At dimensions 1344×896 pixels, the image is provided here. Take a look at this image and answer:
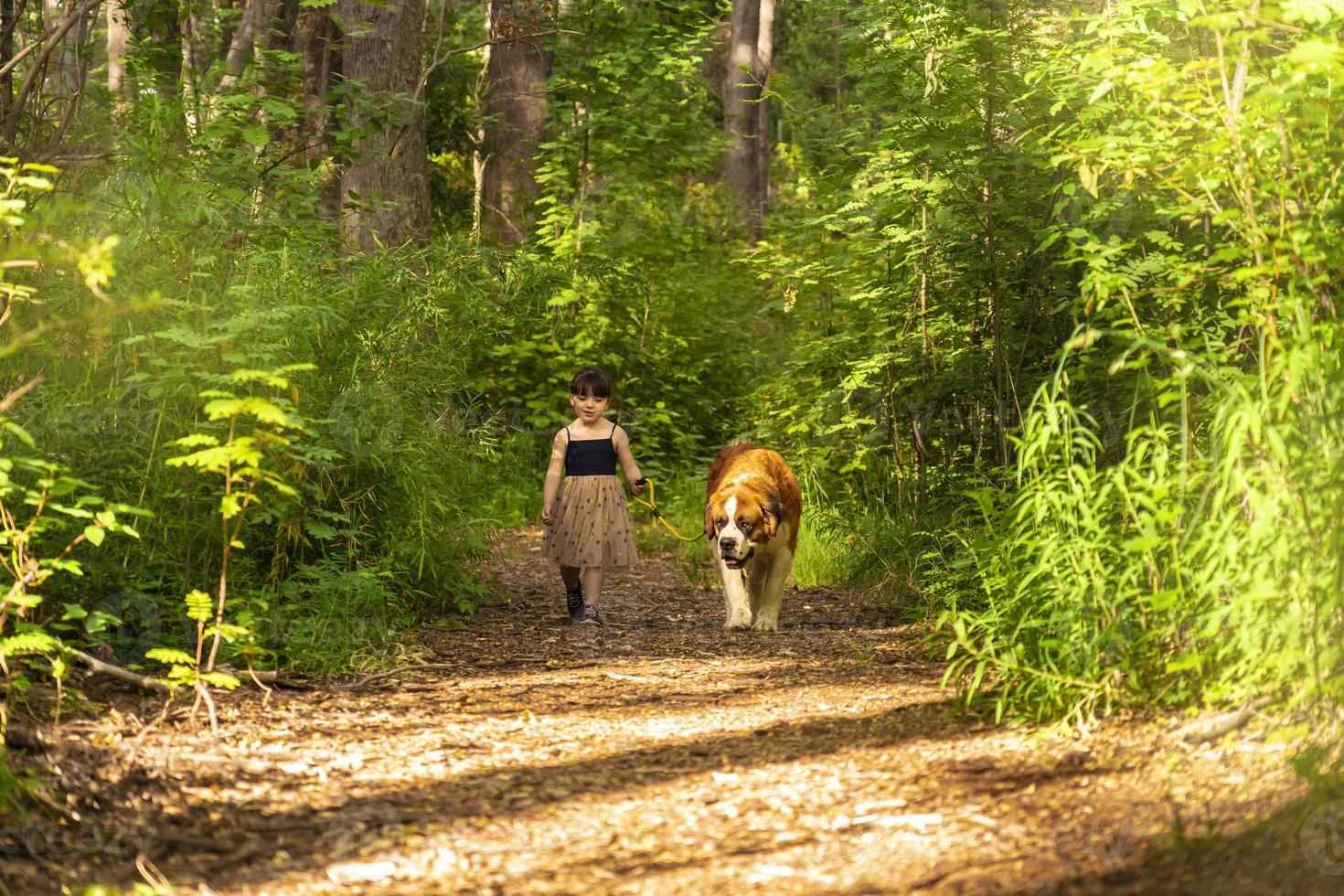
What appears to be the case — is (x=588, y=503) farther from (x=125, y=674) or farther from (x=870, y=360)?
(x=125, y=674)

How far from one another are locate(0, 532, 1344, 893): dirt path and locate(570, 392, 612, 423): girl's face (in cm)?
232

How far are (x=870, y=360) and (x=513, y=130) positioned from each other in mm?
7310

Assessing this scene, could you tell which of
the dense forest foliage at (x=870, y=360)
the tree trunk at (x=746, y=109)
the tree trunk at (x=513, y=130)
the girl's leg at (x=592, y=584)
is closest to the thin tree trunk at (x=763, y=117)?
the tree trunk at (x=746, y=109)

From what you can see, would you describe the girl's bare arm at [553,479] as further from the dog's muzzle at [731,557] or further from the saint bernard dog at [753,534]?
the dog's muzzle at [731,557]

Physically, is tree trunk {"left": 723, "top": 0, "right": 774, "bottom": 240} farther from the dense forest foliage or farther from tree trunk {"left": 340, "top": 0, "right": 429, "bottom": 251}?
the dense forest foliage

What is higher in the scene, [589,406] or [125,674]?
[589,406]

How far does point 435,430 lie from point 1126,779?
4310mm

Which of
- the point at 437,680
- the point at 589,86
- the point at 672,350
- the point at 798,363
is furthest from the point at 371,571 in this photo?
the point at 589,86

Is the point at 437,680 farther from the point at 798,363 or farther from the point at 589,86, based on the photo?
the point at 589,86

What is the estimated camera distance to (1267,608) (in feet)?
12.5

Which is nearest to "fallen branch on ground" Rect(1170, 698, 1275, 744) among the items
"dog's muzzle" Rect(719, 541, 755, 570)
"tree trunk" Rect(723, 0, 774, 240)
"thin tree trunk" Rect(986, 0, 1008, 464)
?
"thin tree trunk" Rect(986, 0, 1008, 464)

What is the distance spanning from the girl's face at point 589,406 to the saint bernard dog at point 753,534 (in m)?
0.79

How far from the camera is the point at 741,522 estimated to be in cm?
709

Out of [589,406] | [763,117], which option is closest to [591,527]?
[589,406]
